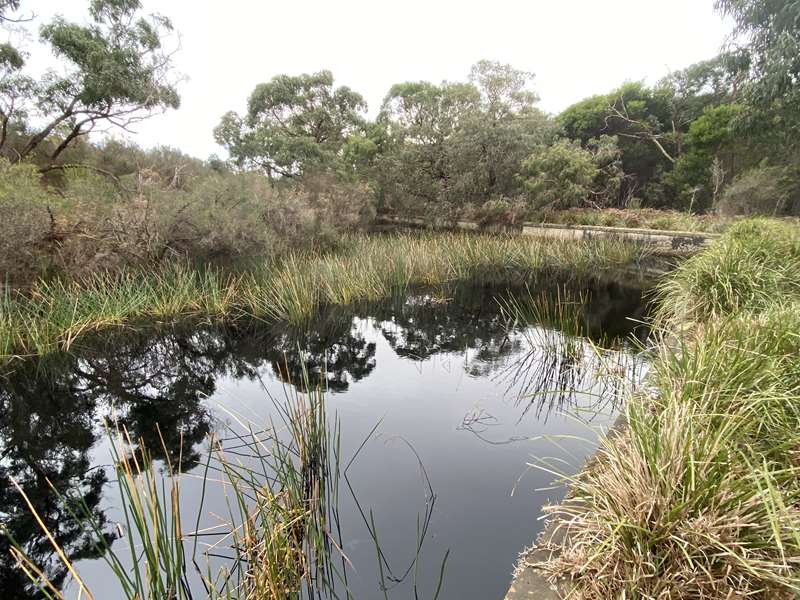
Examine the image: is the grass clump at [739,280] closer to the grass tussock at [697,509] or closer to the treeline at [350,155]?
the grass tussock at [697,509]

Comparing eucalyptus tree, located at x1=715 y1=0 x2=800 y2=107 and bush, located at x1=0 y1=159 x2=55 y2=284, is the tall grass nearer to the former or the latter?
bush, located at x1=0 y1=159 x2=55 y2=284

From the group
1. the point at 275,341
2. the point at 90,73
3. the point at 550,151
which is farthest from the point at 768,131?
the point at 90,73

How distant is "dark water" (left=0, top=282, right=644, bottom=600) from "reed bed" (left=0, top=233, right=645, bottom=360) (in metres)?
0.36

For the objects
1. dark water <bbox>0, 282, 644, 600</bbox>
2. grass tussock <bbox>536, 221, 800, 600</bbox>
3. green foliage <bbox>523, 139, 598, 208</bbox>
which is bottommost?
dark water <bbox>0, 282, 644, 600</bbox>

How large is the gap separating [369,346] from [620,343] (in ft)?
9.47

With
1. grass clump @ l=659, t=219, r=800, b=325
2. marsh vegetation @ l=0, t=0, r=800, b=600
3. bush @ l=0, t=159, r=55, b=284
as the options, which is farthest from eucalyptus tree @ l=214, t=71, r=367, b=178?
grass clump @ l=659, t=219, r=800, b=325

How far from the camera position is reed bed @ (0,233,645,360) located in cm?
413

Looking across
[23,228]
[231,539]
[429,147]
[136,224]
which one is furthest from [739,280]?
[429,147]

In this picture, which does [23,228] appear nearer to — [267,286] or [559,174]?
[267,286]

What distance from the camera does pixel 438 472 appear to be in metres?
2.30

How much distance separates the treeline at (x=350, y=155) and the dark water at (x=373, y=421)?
6.53 ft

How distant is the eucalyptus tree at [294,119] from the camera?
16000mm

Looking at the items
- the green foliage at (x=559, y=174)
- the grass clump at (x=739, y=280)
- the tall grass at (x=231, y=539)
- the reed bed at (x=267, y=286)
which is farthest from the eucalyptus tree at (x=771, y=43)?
the tall grass at (x=231, y=539)

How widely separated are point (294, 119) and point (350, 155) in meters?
3.27
